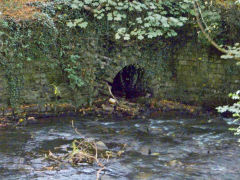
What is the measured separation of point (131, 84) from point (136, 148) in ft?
16.3

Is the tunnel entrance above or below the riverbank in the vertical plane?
above

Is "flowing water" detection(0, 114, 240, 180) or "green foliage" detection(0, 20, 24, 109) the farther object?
"green foliage" detection(0, 20, 24, 109)

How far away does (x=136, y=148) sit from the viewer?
660 centimetres

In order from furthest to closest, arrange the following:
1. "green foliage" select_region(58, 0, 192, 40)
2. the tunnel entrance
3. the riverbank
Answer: the tunnel entrance
"green foliage" select_region(58, 0, 192, 40)
the riverbank

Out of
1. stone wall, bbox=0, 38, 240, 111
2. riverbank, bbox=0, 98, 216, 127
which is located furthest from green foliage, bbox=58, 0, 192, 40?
riverbank, bbox=0, 98, 216, 127

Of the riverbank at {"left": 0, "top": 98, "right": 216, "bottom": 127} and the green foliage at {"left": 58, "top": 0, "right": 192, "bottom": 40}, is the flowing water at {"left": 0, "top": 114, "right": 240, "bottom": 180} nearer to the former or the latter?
the riverbank at {"left": 0, "top": 98, "right": 216, "bottom": 127}

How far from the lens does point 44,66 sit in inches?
350

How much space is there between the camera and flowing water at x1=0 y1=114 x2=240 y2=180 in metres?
5.27

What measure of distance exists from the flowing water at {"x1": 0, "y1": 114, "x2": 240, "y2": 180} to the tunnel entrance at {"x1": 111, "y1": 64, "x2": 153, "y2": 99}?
1949 mm

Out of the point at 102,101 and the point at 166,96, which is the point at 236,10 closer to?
the point at 166,96

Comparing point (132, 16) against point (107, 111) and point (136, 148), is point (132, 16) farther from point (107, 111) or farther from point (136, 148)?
point (136, 148)

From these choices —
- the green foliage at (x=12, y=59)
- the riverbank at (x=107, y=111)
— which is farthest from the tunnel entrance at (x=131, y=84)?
the green foliage at (x=12, y=59)

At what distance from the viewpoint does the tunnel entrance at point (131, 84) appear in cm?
1083

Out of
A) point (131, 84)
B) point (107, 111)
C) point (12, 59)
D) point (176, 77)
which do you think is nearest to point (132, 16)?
point (176, 77)
